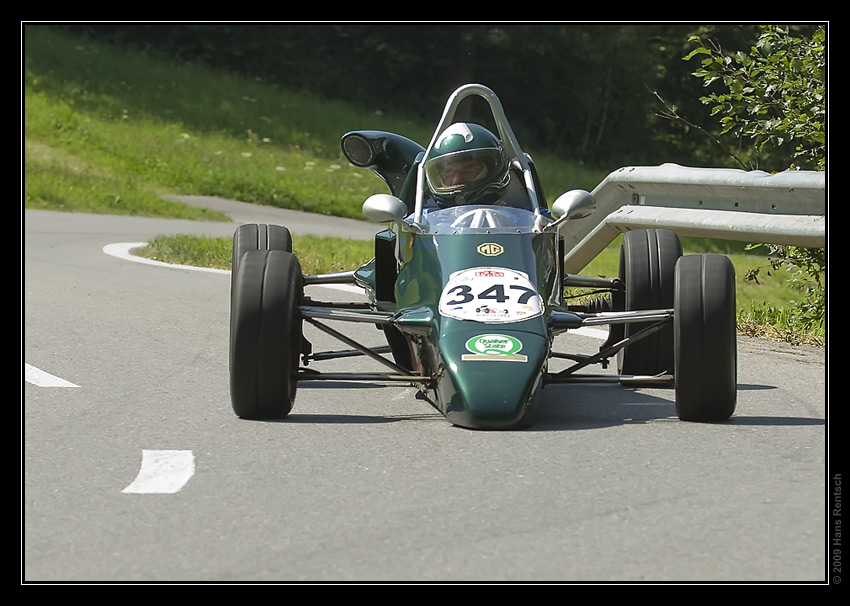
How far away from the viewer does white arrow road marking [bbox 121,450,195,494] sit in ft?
16.2

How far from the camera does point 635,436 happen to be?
19.0 feet

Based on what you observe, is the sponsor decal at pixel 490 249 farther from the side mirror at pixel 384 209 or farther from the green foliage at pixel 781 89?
the green foliage at pixel 781 89

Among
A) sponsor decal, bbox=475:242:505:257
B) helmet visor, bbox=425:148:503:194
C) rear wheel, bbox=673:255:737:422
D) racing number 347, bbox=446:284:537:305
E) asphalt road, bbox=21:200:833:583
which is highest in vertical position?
helmet visor, bbox=425:148:503:194

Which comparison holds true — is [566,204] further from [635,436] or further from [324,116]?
[324,116]

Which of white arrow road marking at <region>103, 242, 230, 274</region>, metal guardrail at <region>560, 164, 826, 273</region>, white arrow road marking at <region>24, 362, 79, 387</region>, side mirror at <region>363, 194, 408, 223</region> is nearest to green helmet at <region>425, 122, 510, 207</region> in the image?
side mirror at <region>363, 194, 408, 223</region>

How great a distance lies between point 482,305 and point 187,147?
75.7 feet

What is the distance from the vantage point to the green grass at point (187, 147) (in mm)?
20375

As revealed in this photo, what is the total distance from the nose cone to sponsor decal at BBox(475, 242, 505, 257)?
1.78 feet

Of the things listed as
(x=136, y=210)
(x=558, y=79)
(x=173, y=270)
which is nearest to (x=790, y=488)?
(x=173, y=270)

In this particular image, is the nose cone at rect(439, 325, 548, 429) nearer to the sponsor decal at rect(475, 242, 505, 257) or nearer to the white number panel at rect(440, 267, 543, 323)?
the white number panel at rect(440, 267, 543, 323)

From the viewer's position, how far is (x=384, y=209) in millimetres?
6750

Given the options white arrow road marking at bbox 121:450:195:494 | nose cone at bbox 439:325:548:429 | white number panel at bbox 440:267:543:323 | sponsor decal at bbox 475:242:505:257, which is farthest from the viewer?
sponsor decal at bbox 475:242:505:257

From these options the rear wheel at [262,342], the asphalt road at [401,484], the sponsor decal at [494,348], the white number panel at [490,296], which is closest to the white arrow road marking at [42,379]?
the asphalt road at [401,484]

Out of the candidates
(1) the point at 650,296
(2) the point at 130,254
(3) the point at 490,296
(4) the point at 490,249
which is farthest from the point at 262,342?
(2) the point at 130,254
